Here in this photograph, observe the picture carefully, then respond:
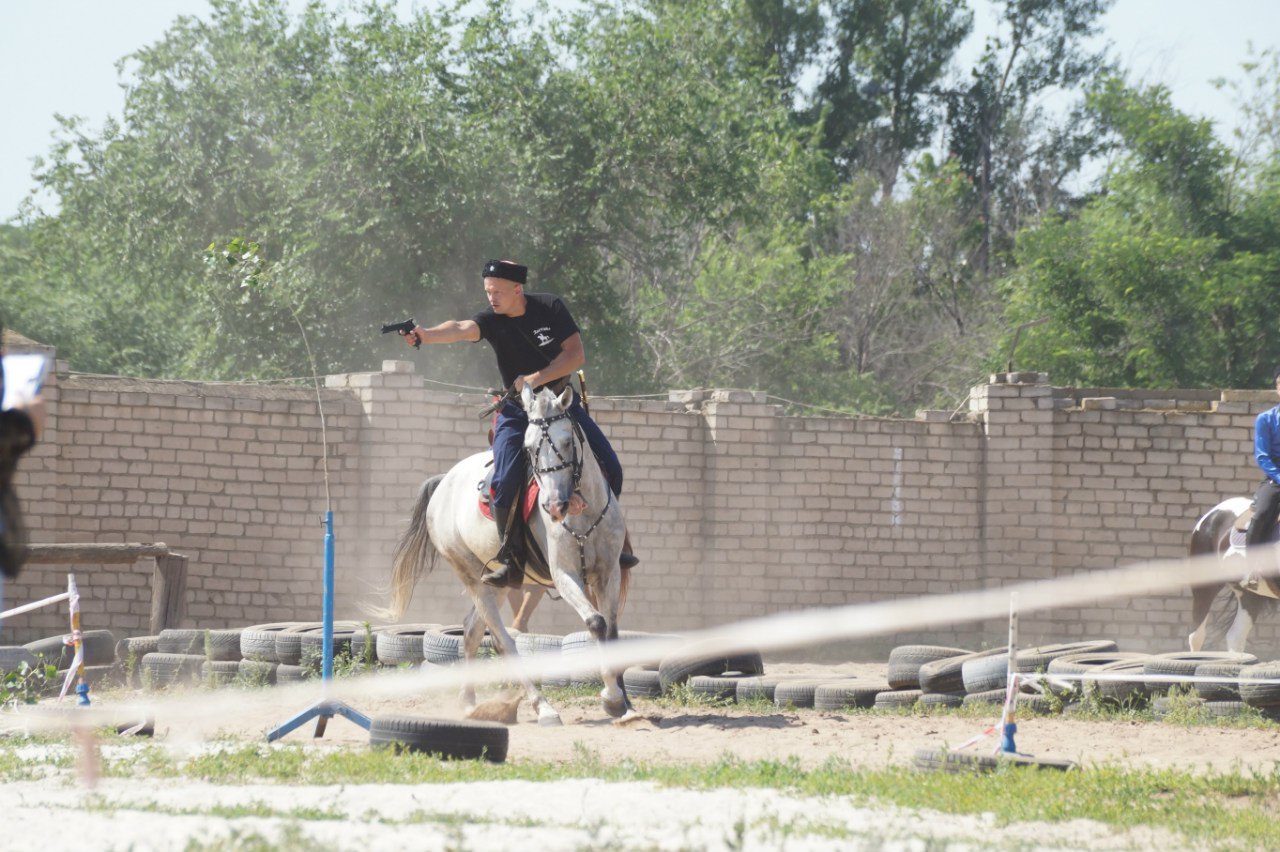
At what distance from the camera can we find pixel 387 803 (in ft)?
20.5

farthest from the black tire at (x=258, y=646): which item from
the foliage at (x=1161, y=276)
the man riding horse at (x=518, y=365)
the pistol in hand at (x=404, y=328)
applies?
the foliage at (x=1161, y=276)

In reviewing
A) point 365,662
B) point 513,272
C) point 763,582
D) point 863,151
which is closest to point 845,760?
point 513,272

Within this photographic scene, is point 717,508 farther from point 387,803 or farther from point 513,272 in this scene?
point 387,803

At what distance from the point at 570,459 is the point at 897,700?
3185 millimetres

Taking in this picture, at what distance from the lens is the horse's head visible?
31.3 ft

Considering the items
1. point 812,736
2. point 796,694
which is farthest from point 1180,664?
point 812,736

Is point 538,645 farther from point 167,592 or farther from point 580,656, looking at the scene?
point 167,592

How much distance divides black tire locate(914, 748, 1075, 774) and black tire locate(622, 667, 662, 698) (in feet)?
13.3

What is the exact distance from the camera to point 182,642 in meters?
12.6

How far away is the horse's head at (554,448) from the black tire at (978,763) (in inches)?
120

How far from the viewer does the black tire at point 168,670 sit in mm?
12031

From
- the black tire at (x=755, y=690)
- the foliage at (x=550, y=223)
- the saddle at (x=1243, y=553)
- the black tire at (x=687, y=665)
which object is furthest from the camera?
the foliage at (x=550, y=223)

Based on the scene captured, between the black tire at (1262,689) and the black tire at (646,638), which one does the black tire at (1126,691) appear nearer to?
the black tire at (1262,689)

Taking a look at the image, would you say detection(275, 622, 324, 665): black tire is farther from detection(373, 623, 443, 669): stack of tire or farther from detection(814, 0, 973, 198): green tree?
detection(814, 0, 973, 198): green tree
